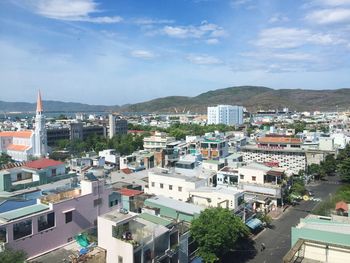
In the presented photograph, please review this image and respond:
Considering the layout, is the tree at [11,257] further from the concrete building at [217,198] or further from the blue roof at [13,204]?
the concrete building at [217,198]

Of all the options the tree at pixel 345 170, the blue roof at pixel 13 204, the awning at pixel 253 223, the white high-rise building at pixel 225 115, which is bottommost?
the awning at pixel 253 223

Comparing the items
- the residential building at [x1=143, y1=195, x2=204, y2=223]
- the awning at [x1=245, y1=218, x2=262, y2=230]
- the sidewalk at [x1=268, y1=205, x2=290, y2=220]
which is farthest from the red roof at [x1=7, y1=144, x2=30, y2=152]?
the awning at [x1=245, y1=218, x2=262, y2=230]

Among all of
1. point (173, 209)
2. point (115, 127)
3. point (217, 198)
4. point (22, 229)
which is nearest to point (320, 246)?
point (173, 209)

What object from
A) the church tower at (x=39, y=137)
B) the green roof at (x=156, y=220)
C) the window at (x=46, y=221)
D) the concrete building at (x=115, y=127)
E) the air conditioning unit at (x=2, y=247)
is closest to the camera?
the air conditioning unit at (x=2, y=247)

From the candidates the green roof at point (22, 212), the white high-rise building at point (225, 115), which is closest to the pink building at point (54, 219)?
the green roof at point (22, 212)

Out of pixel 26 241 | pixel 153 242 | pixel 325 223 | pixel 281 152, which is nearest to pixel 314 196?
pixel 281 152

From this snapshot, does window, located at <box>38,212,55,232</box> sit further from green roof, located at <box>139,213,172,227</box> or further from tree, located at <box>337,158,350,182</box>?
tree, located at <box>337,158,350,182</box>
